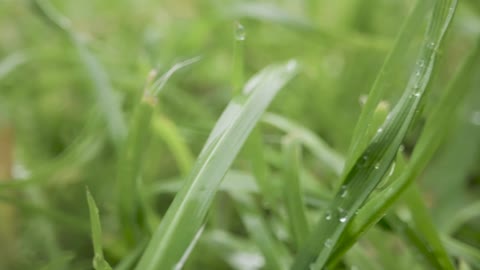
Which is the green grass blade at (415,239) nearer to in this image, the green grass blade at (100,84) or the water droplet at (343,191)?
the water droplet at (343,191)

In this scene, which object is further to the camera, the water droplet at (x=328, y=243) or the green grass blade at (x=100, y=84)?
the green grass blade at (x=100, y=84)

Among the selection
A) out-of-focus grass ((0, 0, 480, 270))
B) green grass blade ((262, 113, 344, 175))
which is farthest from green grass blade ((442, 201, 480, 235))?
green grass blade ((262, 113, 344, 175))

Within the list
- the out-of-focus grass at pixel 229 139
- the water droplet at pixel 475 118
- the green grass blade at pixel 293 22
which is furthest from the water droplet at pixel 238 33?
the water droplet at pixel 475 118

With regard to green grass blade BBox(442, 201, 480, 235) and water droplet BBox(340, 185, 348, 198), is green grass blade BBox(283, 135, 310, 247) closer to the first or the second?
→ water droplet BBox(340, 185, 348, 198)

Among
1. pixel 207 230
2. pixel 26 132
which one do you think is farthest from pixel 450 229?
pixel 26 132

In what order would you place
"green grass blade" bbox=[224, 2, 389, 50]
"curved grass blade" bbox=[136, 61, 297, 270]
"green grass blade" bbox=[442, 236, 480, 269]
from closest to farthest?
"curved grass blade" bbox=[136, 61, 297, 270] < "green grass blade" bbox=[442, 236, 480, 269] < "green grass blade" bbox=[224, 2, 389, 50]

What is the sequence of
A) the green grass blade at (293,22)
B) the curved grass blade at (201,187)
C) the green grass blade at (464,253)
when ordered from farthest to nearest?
the green grass blade at (293,22), the green grass blade at (464,253), the curved grass blade at (201,187)
